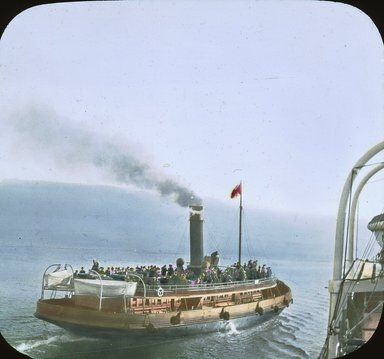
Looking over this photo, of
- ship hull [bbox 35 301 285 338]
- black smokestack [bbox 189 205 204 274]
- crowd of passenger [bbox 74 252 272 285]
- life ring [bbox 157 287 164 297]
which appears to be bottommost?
ship hull [bbox 35 301 285 338]

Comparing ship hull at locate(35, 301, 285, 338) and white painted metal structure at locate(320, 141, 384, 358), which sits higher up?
white painted metal structure at locate(320, 141, 384, 358)

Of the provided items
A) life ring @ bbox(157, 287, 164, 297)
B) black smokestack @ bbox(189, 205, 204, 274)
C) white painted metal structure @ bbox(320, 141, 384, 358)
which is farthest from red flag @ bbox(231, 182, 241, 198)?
life ring @ bbox(157, 287, 164, 297)

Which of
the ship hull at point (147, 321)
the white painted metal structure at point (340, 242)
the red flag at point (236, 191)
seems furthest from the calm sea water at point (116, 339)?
the red flag at point (236, 191)

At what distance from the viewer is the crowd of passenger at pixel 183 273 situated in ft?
20.9

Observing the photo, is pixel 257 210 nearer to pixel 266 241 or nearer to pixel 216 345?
pixel 266 241

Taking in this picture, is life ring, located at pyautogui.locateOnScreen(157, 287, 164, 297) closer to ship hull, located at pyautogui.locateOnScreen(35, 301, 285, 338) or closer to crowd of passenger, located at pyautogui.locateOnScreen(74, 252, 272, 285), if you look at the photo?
crowd of passenger, located at pyautogui.locateOnScreen(74, 252, 272, 285)

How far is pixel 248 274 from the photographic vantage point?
6516 mm

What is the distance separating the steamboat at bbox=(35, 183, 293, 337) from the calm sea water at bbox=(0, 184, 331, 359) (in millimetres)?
79

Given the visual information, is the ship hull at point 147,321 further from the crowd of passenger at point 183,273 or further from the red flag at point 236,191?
the red flag at point 236,191

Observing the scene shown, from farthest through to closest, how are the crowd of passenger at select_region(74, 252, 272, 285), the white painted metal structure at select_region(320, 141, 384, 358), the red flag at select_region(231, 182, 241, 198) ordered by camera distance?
1. the crowd of passenger at select_region(74, 252, 272, 285)
2. the red flag at select_region(231, 182, 241, 198)
3. the white painted metal structure at select_region(320, 141, 384, 358)

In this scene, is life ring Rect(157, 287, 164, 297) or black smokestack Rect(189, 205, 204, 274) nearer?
black smokestack Rect(189, 205, 204, 274)

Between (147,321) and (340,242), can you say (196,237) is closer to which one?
(147,321)

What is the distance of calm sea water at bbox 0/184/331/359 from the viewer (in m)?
6.32

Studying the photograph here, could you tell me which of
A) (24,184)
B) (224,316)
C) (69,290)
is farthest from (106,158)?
(224,316)
